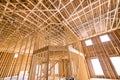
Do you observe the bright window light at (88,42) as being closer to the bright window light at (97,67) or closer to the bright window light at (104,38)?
the bright window light at (104,38)

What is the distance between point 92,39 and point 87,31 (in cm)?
154

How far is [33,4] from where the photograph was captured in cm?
498

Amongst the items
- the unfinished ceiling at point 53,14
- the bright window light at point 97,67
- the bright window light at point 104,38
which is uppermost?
the unfinished ceiling at point 53,14

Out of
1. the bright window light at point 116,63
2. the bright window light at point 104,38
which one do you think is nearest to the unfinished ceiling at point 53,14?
the bright window light at point 104,38

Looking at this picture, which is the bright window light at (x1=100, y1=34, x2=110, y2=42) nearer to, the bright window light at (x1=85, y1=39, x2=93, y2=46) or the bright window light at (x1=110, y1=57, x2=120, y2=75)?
the bright window light at (x1=85, y1=39, x2=93, y2=46)

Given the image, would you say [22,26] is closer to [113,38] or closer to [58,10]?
[58,10]

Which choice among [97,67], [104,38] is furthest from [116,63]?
[104,38]

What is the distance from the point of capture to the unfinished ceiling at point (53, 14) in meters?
5.19

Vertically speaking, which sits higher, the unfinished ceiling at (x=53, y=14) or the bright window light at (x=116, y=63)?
the unfinished ceiling at (x=53, y=14)

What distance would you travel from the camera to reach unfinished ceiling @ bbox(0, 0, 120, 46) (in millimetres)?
5188

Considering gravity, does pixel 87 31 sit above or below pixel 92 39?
above

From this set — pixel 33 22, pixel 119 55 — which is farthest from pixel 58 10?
pixel 119 55

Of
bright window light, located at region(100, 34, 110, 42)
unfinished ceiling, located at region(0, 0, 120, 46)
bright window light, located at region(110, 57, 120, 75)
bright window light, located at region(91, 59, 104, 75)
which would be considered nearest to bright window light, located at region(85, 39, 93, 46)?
bright window light, located at region(100, 34, 110, 42)

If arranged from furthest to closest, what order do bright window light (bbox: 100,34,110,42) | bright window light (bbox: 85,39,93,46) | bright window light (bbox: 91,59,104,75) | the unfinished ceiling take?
bright window light (bbox: 85,39,93,46), bright window light (bbox: 100,34,110,42), bright window light (bbox: 91,59,104,75), the unfinished ceiling
